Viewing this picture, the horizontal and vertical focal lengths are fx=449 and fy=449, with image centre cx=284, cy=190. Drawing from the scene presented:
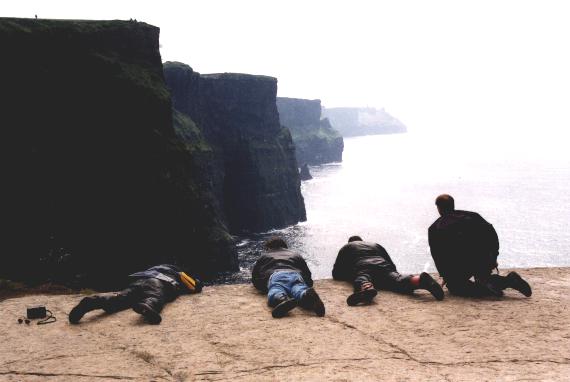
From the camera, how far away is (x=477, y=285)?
7418 millimetres

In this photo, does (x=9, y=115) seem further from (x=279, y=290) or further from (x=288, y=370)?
(x=288, y=370)

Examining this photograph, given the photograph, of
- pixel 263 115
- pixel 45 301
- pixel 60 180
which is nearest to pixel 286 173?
pixel 263 115

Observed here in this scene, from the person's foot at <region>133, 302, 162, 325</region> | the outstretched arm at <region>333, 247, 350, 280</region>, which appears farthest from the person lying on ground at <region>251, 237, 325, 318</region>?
the person's foot at <region>133, 302, 162, 325</region>

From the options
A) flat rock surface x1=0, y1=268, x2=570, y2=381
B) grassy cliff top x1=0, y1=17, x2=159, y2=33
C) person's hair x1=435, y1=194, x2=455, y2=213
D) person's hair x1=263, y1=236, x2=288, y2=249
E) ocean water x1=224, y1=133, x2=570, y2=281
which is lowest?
ocean water x1=224, y1=133, x2=570, y2=281

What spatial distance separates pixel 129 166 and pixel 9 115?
926cm

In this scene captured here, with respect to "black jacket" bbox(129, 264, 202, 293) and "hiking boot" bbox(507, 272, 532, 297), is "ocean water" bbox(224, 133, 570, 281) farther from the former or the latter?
"hiking boot" bbox(507, 272, 532, 297)

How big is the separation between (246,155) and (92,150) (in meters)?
61.8

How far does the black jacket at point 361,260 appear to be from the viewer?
807cm

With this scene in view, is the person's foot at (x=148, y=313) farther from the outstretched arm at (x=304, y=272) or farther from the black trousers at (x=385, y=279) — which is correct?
the black trousers at (x=385, y=279)

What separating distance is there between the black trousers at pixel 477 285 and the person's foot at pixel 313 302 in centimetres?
244

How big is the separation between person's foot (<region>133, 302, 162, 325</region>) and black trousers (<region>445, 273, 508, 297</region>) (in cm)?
478

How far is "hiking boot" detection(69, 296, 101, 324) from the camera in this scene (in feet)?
21.9

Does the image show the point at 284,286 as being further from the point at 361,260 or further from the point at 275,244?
the point at 361,260

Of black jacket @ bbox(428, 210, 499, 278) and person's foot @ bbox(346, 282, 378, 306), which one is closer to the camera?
person's foot @ bbox(346, 282, 378, 306)
